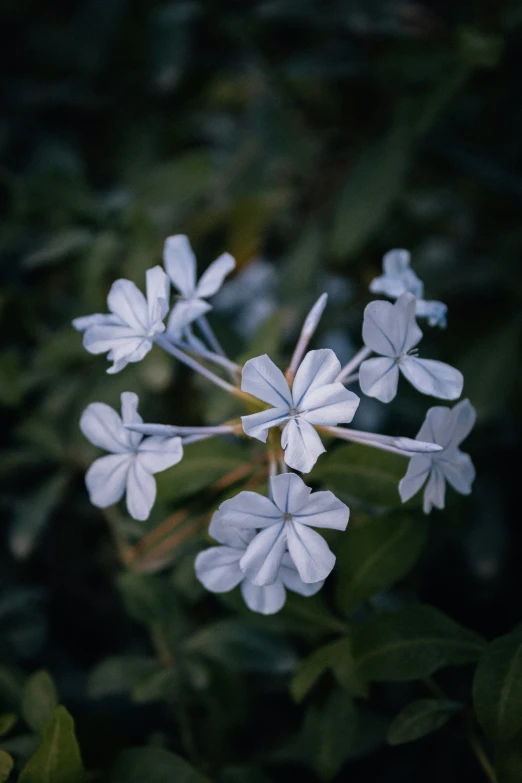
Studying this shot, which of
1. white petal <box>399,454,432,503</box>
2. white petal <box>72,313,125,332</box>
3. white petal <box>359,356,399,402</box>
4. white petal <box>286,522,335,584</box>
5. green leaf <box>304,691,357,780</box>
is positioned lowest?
green leaf <box>304,691,357,780</box>

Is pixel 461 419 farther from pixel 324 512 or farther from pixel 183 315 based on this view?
pixel 183 315

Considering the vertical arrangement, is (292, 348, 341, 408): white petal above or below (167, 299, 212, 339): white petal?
below

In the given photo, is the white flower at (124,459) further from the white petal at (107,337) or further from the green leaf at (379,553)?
the green leaf at (379,553)

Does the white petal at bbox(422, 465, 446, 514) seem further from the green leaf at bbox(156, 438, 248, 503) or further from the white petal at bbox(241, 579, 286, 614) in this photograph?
the green leaf at bbox(156, 438, 248, 503)

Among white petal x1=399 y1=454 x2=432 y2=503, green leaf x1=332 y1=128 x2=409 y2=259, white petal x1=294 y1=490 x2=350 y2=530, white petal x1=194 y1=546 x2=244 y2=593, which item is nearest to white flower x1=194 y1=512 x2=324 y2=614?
white petal x1=194 y1=546 x2=244 y2=593

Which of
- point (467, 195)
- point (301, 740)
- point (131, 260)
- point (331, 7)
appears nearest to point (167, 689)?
point (301, 740)
